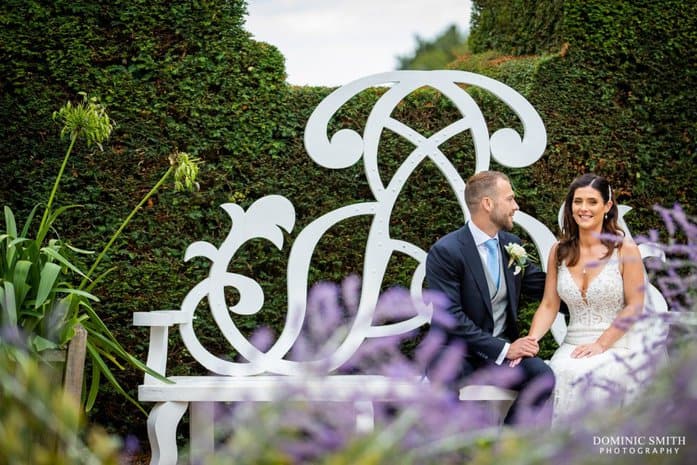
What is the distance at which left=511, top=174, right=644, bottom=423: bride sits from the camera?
12.2 ft

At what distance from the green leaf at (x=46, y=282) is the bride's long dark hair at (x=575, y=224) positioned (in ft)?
6.89

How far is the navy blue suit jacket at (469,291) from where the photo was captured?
12.2 feet

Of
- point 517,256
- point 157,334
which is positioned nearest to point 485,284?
point 517,256

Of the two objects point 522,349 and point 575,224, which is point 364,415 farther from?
point 575,224

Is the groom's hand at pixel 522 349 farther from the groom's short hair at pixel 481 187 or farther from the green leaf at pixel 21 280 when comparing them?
the green leaf at pixel 21 280

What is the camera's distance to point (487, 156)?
4285mm

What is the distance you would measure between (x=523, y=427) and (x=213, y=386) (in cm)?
260

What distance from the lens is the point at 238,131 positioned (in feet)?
15.2

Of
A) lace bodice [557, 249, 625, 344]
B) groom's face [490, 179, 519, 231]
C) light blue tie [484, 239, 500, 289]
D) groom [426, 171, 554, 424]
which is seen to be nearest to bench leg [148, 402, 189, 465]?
groom [426, 171, 554, 424]

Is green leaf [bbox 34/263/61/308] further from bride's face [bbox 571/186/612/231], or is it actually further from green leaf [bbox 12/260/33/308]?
bride's face [bbox 571/186/612/231]

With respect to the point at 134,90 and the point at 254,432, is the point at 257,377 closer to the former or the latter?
the point at 134,90

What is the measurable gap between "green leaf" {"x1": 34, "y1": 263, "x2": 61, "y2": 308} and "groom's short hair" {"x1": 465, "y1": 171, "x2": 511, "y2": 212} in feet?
5.68

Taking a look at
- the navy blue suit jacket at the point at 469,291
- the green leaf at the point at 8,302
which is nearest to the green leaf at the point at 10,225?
the green leaf at the point at 8,302

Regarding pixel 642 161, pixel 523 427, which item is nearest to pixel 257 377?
pixel 642 161
